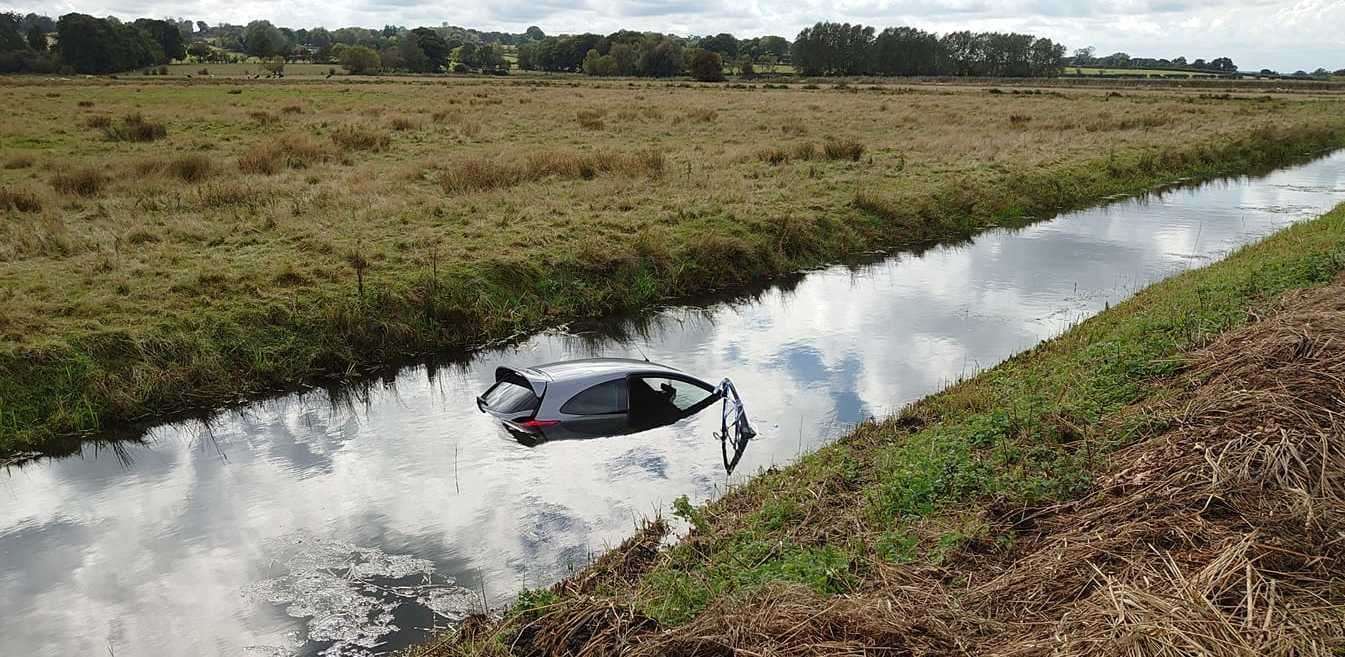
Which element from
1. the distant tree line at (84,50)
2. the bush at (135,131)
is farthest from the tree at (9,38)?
the bush at (135,131)

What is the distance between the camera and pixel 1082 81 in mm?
116062

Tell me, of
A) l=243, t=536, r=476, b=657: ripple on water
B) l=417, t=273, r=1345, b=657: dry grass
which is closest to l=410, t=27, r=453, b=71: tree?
l=243, t=536, r=476, b=657: ripple on water

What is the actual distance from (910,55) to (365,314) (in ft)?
443

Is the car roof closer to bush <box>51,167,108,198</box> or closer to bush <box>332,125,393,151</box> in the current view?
bush <box>51,167,108,198</box>

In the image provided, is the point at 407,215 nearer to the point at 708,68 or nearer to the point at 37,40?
the point at 708,68

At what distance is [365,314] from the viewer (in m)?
16.5

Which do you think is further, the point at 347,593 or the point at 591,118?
the point at 591,118

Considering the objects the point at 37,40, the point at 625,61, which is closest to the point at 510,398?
the point at 625,61

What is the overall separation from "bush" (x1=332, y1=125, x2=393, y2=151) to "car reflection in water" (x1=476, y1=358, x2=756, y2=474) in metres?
22.6

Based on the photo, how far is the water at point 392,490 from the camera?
8.95 metres

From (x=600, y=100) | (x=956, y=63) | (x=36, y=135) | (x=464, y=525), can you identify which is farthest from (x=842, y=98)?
(x=956, y=63)

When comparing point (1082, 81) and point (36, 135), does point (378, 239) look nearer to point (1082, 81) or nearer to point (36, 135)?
point (36, 135)

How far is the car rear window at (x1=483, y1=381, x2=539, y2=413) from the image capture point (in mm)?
12914

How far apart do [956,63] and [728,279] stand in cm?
13208
